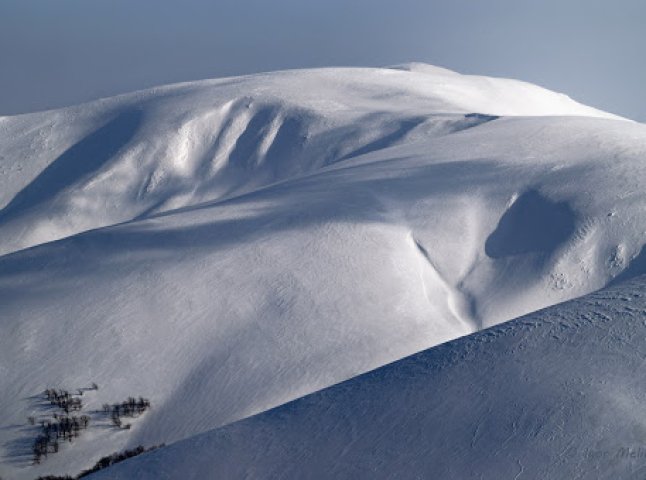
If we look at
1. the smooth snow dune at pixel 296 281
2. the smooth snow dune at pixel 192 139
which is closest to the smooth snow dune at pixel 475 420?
the smooth snow dune at pixel 296 281

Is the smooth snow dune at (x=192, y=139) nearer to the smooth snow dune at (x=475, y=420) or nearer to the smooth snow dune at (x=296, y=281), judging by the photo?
the smooth snow dune at (x=296, y=281)

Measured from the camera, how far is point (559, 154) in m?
17.9

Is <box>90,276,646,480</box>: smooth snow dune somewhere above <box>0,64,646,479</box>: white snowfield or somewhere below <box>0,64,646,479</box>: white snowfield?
above

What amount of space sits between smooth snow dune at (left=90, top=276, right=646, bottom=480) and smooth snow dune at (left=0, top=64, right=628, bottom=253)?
1878 cm

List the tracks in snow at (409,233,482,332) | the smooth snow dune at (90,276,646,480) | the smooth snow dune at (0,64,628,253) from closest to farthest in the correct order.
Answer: the smooth snow dune at (90,276,646,480) → the tracks in snow at (409,233,482,332) → the smooth snow dune at (0,64,628,253)

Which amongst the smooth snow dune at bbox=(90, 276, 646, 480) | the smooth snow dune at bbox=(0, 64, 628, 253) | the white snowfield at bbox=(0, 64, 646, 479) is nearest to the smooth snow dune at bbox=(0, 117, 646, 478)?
the white snowfield at bbox=(0, 64, 646, 479)

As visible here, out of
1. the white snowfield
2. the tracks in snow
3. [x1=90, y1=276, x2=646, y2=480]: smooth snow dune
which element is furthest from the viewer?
the tracks in snow

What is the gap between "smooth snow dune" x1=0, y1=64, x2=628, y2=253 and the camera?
2702cm

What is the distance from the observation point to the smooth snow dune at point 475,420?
244 inches

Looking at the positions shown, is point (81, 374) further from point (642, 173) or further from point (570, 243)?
point (642, 173)

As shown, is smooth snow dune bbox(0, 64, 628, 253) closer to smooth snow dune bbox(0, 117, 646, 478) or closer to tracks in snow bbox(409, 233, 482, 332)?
smooth snow dune bbox(0, 117, 646, 478)

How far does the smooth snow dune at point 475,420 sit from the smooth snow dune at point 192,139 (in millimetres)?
18777

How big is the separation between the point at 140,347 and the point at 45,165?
2051 centimetres

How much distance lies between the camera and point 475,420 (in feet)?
22.0
